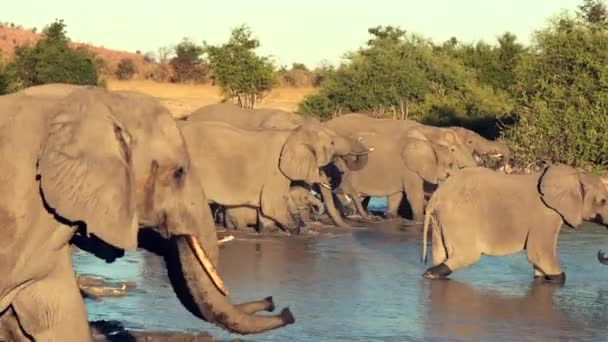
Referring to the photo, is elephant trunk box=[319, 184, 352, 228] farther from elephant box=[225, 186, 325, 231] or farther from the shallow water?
the shallow water

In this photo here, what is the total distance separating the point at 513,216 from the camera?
1299 cm

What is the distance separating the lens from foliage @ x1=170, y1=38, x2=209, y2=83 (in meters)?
61.6

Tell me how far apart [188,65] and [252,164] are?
45.5 m

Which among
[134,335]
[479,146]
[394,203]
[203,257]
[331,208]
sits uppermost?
[203,257]

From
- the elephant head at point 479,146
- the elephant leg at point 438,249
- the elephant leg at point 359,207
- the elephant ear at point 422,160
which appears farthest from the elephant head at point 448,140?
the elephant leg at point 438,249

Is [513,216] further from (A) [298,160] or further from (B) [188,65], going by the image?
(B) [188,65]

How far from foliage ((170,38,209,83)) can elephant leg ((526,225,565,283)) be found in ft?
157

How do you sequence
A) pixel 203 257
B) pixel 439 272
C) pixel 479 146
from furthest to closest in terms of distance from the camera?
pixel 479 146, pixel 439 272, pixel 203 257

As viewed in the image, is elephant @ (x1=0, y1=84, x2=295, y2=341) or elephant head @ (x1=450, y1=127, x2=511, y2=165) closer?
elephant @ (x1=0, y1=84, x2=295, y2=341)

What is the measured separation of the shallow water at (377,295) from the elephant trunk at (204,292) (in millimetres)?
3273

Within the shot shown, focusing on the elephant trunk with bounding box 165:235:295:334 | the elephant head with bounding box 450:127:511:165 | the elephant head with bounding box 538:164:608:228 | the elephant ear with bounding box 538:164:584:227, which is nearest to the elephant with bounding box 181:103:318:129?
the elephant head with bounding box 450:127:511:165

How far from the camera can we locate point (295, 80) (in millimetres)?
60562

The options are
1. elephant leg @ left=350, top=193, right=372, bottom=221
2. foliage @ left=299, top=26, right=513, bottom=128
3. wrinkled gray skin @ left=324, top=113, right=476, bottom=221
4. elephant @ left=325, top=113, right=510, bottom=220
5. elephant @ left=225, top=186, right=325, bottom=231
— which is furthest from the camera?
foliage @ left=299, top=26, right=513, bottom=128

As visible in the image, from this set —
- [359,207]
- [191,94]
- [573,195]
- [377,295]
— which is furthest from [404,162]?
[191,94]
